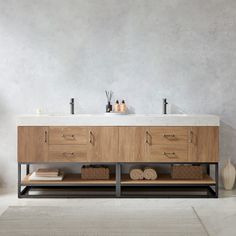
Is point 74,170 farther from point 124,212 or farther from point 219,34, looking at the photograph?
point 219,34

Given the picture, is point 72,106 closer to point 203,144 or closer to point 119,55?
point 119,55

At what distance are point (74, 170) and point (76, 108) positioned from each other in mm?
717

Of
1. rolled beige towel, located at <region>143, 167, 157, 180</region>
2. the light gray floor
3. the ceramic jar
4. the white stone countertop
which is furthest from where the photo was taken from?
the ceramic jar

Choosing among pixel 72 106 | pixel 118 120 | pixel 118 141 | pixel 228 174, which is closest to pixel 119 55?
pixel 72 106

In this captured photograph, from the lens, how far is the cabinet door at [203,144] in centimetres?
489

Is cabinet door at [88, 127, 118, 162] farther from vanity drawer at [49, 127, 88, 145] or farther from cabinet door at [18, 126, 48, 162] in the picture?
cabinet door at [18, 126, 48, 162]

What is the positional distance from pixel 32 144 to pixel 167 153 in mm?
1400

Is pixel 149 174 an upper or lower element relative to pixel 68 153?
lower

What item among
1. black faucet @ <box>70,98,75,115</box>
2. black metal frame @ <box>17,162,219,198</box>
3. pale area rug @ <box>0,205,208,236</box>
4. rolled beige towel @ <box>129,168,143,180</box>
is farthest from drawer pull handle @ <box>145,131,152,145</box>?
black faucet @ <box>70,98,75,115</box>

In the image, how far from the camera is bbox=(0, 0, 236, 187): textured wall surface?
5.36 meters

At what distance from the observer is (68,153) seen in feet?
16.1

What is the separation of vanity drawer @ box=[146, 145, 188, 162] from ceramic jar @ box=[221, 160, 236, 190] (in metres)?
0.63

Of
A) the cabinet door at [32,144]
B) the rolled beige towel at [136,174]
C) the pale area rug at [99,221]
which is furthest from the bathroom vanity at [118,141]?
the pale area rug at [99,221]

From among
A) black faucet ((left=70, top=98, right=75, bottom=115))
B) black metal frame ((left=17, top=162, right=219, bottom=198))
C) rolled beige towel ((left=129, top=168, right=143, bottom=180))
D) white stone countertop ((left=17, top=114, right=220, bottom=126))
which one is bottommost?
black metal frame ((left=17, top=162, right=219, bottom=198))
